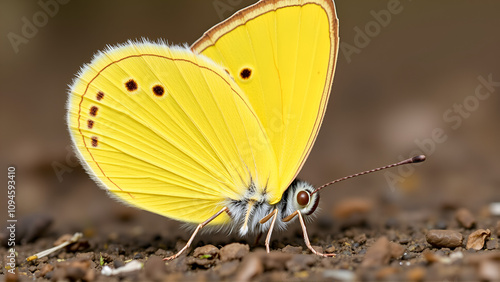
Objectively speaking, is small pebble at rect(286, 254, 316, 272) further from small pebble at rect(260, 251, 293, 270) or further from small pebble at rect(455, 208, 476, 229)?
small pebble at rect(455, 208, 476, 229)

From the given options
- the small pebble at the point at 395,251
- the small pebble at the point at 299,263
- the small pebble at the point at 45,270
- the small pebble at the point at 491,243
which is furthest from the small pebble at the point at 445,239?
the small pebble at the point at 45,270

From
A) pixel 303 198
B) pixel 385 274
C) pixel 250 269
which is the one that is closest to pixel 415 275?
pixel 385 274

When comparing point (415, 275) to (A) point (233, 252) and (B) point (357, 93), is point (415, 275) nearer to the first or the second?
(A) point (233, 252)

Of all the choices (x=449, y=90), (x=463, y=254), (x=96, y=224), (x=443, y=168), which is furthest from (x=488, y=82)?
(x=96, y=224)

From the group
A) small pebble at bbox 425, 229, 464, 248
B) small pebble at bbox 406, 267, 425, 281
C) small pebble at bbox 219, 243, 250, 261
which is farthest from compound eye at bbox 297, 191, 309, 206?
small pebble at bbox 406, 267, 425, 281

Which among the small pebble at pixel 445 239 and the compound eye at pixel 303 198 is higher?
the compound eye at pixel 303 198

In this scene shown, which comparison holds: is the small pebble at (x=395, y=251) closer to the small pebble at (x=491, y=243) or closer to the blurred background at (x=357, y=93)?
the small pebble at (x=491, y=243)
